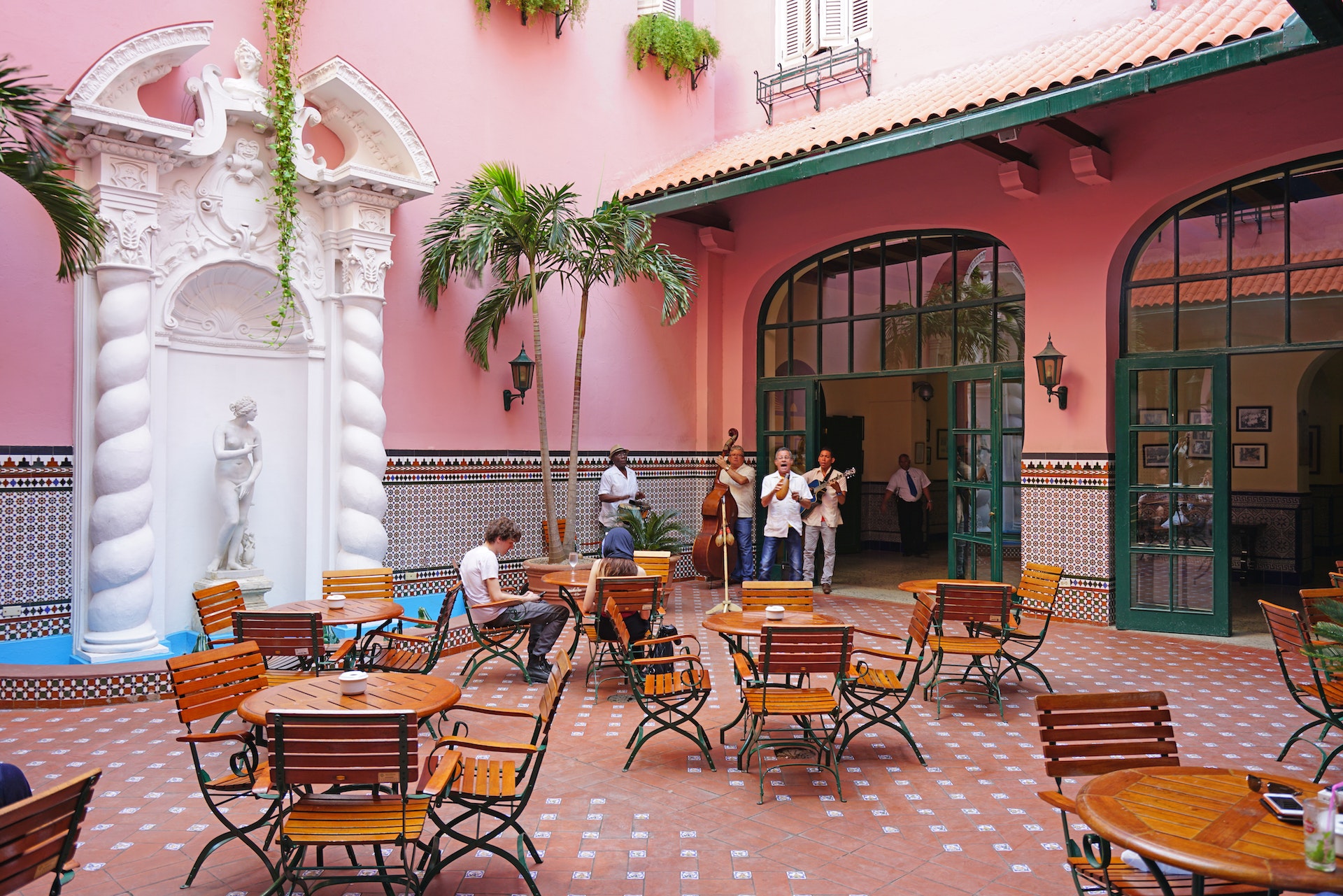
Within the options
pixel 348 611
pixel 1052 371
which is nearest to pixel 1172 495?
pixel 1052 371

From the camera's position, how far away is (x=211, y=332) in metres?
7.99

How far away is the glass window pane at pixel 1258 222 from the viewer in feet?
26.5

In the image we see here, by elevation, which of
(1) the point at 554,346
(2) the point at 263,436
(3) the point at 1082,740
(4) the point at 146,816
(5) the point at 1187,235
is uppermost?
(5) the point at 1187,235

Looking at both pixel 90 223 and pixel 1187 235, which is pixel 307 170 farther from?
pixel 1187 235

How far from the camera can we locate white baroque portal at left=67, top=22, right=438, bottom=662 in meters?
6.93

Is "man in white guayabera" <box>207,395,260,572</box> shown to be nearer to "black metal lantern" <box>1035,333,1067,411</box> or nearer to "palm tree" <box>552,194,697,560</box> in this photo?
"palm tree" <box>552,194,697,560</box>

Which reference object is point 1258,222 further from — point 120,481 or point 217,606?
point 120,481

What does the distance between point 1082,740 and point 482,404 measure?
7406 millimetres

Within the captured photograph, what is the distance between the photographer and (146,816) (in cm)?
422

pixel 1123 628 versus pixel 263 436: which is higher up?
pixel 263 436

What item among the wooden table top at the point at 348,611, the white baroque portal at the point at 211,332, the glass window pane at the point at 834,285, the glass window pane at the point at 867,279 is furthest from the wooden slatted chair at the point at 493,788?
the glass window pane at the point at 834,285

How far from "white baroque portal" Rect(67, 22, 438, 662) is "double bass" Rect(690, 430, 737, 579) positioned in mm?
3937

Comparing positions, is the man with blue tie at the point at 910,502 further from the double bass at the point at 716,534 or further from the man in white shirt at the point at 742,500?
the double bass at the point at 716,534

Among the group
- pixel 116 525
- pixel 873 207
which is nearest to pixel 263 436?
pixel 116 525
